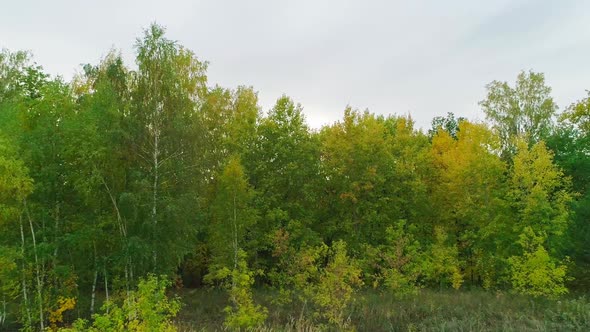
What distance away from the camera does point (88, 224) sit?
784 inches

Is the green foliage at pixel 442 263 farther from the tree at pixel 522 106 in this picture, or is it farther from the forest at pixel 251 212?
the tree at pixel 522 106

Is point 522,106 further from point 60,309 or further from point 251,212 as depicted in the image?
point 60,309

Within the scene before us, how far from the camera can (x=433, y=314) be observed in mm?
21031

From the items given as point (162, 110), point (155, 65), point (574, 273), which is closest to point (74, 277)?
point (162, 110)

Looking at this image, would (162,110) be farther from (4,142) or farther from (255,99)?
(255,99)

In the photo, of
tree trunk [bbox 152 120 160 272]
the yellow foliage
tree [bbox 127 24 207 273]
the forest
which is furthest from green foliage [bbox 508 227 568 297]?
the yellow foliage

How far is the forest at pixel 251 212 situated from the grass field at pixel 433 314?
144mm

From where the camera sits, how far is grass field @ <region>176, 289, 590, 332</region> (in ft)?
60.1

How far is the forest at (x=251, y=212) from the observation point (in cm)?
1888

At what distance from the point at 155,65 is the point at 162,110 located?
2211 millimetres

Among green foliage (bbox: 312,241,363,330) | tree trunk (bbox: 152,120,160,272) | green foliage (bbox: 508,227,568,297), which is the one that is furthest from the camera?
green foliage (bbox: 508,227,568,297)

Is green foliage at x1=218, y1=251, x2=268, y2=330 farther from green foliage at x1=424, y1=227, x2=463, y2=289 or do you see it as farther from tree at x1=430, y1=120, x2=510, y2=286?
tree at x1=430, y1=120, x2=510, y2=286

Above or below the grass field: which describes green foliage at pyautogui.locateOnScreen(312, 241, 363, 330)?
above

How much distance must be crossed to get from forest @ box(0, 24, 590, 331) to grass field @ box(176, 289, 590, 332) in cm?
A: 14
